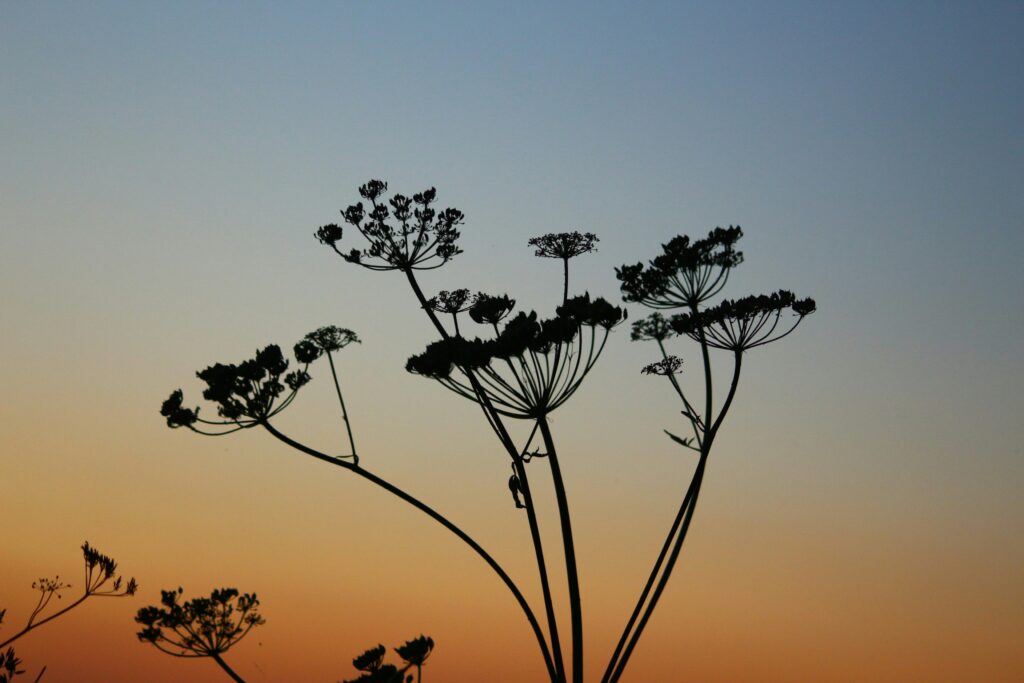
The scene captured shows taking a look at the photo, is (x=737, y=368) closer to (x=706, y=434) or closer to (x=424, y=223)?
(x=706, y=434)

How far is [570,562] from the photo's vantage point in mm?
13688

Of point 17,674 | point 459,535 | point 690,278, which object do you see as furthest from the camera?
point 690,278

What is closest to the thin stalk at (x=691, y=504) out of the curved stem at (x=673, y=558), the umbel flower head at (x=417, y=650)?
the curved stem at (x=673, y=558)

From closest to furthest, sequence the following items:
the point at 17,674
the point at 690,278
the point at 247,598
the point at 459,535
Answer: the point at 17,674, the point at 459,535, the point at 690,278, the point at 247,598

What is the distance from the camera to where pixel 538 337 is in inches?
541

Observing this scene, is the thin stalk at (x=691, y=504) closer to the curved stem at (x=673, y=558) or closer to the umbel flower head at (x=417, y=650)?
the curved stem at (x=673, y=558)

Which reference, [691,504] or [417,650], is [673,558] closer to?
[691,504]

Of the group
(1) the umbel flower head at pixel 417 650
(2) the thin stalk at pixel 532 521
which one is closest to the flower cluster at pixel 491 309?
(2) the thin stalk at pixel 532 521

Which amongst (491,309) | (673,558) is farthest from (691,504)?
(491,309)

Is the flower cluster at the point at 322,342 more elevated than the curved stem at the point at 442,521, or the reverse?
the flower cluster at the point at 322,342

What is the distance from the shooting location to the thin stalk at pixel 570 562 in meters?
13.4

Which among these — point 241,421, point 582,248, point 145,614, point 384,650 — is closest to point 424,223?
point 582,248

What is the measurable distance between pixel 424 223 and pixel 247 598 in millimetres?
6827

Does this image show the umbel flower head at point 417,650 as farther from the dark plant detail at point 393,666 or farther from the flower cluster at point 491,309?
the flower cluster at point 491,309
